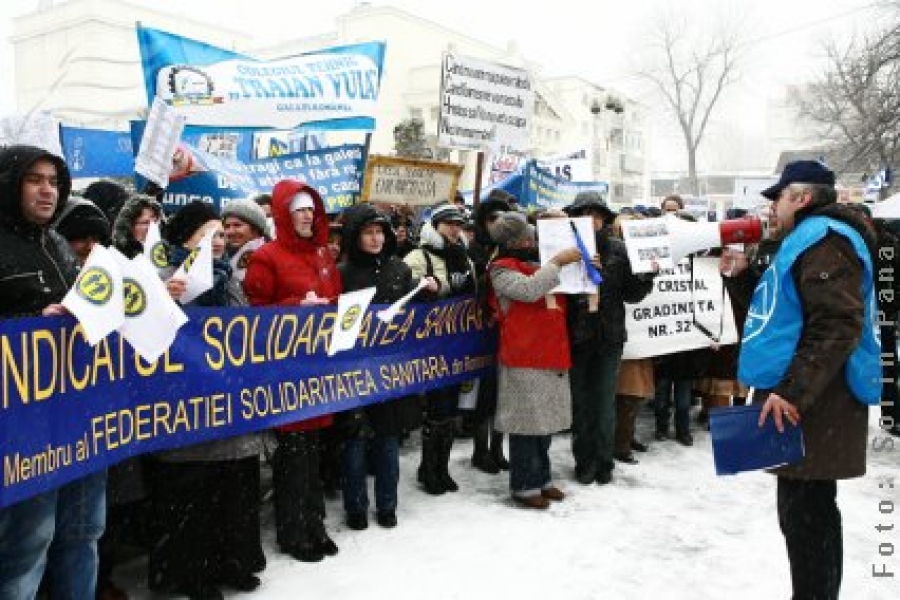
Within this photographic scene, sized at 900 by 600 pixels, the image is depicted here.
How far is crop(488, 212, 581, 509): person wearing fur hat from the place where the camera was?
16.0 feet

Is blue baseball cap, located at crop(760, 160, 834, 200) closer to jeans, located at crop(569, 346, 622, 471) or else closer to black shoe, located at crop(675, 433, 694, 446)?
jeans, located at crop(569, 346, 622, 471)

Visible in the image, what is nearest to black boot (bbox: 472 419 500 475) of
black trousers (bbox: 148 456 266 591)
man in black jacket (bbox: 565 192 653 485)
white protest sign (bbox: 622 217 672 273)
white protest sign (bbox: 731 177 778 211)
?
man in black jacket (bbox: 565 192 653 485)

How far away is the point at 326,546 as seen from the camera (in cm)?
421

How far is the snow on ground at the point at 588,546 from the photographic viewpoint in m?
3.85

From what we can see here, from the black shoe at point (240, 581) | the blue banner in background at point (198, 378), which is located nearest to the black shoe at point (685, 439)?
the blue banner in background at point (198, 378)

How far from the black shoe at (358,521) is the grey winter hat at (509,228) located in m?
1.96

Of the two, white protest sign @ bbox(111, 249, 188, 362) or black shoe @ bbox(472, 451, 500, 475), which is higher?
white protest sign @ bbox(111, 249, 188, 362)

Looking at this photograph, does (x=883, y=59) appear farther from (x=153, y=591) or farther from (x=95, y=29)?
(x=95, y=29)

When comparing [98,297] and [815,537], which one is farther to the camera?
[815,537]

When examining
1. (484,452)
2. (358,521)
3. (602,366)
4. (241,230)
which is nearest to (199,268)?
(241,230)

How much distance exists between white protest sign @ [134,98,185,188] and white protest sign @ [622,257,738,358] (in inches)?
147

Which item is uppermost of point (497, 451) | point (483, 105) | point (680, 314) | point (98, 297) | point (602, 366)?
point (483, 105)

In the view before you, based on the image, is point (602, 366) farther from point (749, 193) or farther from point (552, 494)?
point (749, 193)

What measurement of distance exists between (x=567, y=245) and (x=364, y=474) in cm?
195
